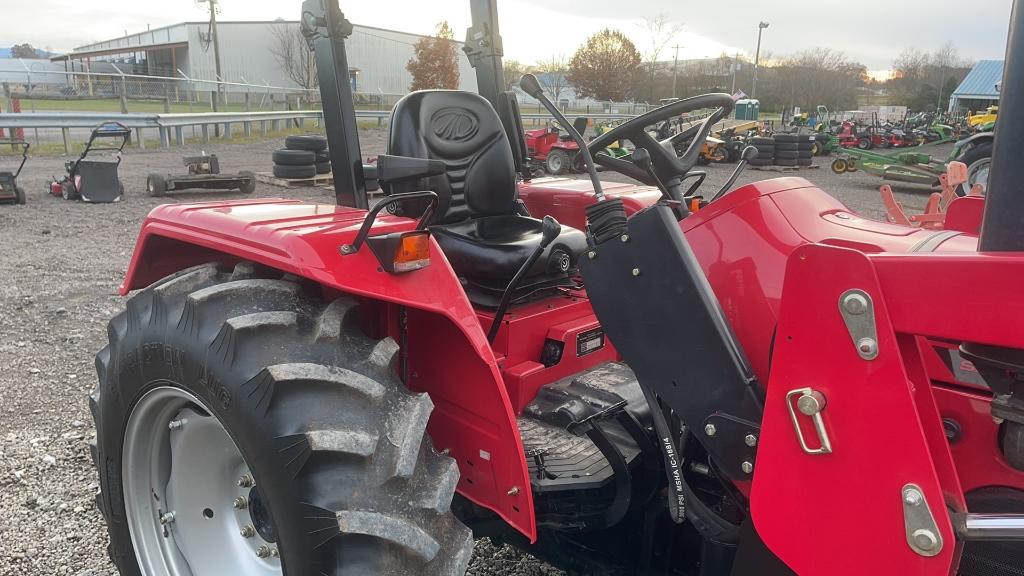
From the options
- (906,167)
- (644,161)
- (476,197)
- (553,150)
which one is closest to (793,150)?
(906,167)

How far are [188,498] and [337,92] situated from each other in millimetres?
1260

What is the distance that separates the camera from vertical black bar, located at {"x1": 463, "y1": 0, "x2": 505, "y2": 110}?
133 inches

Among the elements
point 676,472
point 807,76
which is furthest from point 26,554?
point 807,76

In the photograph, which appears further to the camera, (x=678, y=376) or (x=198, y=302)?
(x=198, y=302)

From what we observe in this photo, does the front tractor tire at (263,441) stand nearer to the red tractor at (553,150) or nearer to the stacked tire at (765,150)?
the red tractor at (553,150)

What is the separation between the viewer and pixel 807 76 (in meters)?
37.6

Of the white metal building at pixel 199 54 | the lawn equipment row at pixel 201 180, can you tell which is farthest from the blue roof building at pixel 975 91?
the lawn equipment row at pixel 201 180

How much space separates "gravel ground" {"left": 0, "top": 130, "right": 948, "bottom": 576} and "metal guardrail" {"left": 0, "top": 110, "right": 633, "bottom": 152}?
3.77 metres

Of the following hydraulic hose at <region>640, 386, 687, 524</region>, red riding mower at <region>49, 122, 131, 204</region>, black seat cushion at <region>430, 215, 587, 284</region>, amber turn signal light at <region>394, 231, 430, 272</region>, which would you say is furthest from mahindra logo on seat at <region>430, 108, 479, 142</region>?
red riding mower at <region>49, 122, 131, 204</region>

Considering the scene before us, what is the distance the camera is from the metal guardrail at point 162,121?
12.3 metres

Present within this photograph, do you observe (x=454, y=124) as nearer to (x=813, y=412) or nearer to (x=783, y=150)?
(x=813, y=412)

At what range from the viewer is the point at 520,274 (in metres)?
2.32

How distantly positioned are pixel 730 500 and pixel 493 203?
183 centimetres

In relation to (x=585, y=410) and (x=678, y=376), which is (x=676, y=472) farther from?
(x=585, y=410)
